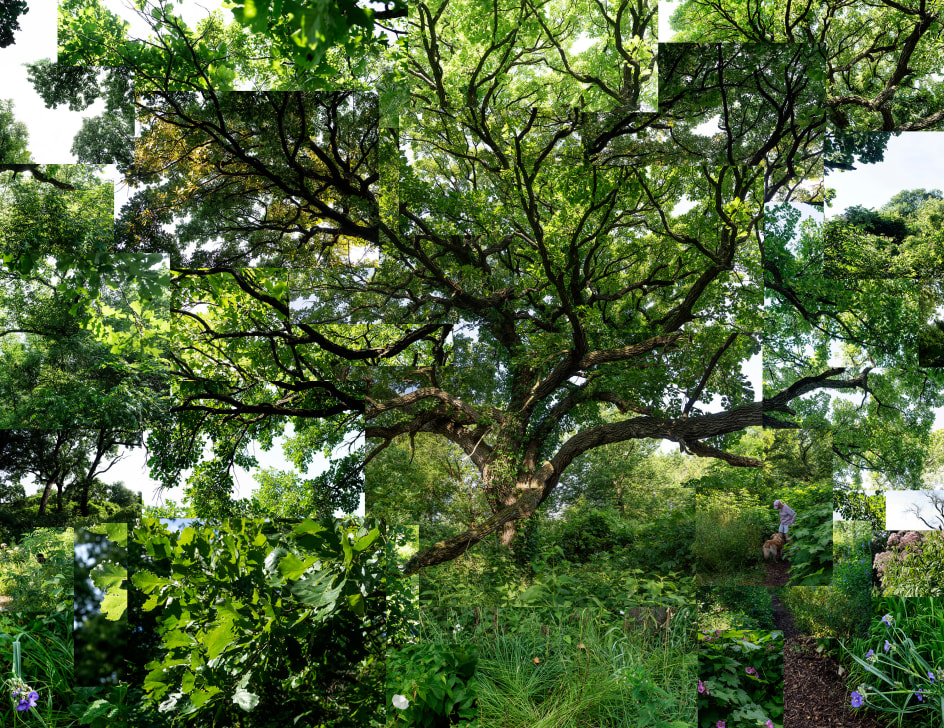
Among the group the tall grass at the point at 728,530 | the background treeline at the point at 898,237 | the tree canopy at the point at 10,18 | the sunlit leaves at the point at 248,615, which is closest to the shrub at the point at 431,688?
the sunlit leaves at the point at 248,615

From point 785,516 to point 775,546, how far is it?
0.57ft

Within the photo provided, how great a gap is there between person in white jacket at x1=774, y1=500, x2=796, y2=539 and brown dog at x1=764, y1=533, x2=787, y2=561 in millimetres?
28

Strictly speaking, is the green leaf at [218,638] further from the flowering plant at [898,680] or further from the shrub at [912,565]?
the shrub at [912,565]

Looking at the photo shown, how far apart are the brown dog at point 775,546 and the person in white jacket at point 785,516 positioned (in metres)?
0.03

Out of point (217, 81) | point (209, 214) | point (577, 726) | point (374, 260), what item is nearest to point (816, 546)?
point (577, 726)

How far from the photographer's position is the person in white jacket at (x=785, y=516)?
3.56 m

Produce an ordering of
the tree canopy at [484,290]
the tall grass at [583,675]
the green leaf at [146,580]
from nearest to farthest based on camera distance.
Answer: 1. the green leaf at [146,580]
2. the tall grass at [583,675]
3. the tree canopy at [484,290]

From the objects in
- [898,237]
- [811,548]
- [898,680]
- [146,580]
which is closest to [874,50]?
[898,237]

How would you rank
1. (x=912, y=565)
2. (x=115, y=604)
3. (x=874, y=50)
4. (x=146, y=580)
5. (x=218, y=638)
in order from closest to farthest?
(x=218, y=638) → (x=146, y=580) → (x=115, y=604) → (x=912, y=565) → (x=874, y=50)

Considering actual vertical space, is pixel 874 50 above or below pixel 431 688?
above

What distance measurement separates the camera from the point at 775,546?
11.6 feet

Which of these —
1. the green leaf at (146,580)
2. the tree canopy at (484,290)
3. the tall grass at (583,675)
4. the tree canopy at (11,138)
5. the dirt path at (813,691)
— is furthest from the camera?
the tree canopy at (11,138)

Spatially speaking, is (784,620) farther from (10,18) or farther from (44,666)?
(10,18)

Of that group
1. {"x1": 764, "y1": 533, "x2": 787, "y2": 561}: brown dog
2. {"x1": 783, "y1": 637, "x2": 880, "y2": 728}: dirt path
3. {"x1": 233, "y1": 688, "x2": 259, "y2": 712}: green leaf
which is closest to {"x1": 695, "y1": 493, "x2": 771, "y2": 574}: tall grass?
{"x1": 764, "y1": 533, "x2": 787, "y2": 561}: brown dog
